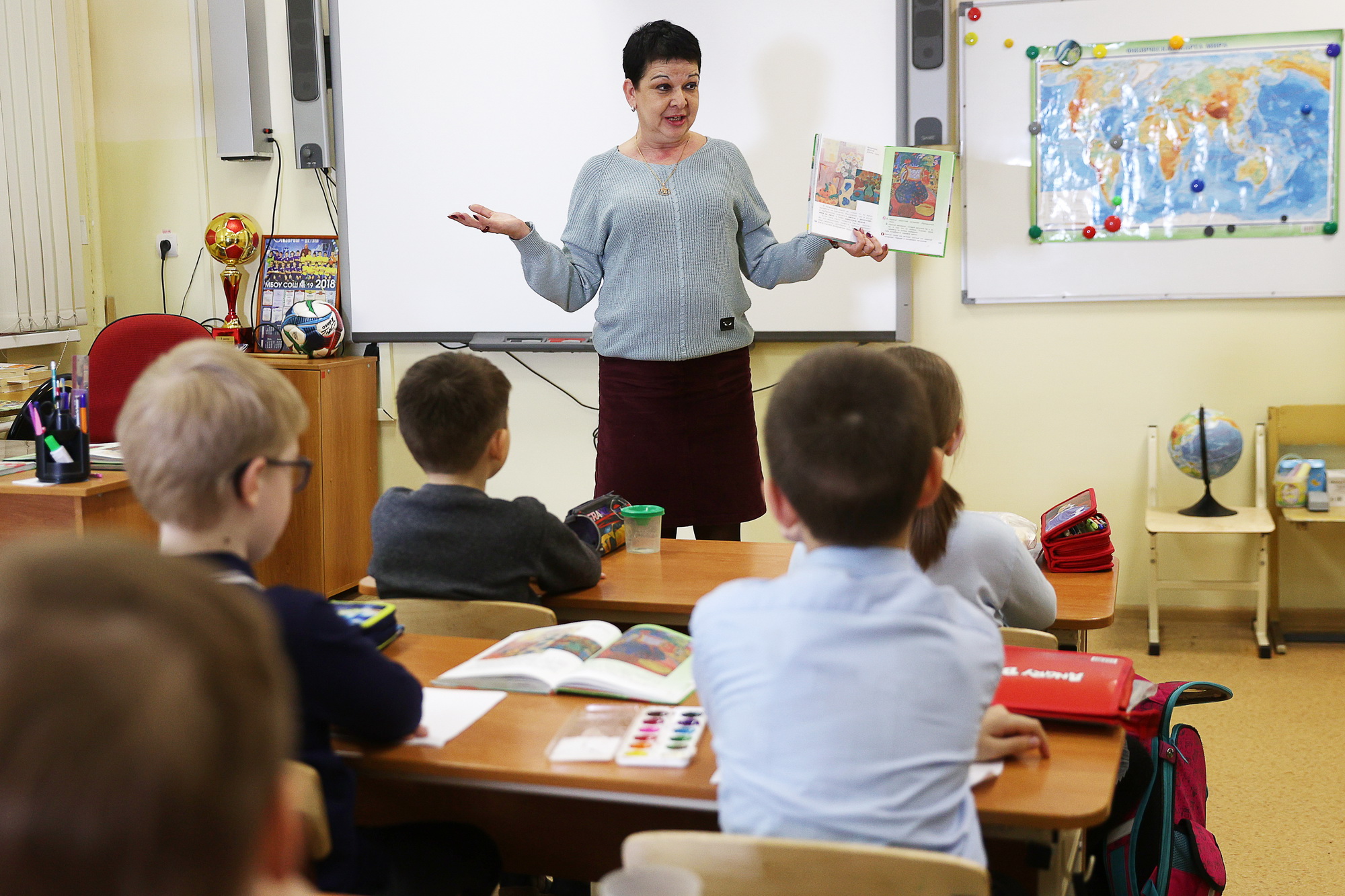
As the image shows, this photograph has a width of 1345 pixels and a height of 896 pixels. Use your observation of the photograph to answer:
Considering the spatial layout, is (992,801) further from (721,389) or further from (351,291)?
(351,291)

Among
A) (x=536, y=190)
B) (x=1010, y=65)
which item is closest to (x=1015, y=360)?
(x=1010, y=65)

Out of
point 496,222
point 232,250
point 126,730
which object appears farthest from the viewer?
point 232,250

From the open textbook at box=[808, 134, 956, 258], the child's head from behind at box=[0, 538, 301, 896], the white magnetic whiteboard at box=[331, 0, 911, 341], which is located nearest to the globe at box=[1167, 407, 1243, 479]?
the white magnetic whiteboard at box=[331, 0, 911, 341]

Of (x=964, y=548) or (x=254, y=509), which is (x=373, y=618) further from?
(x=964, y=548)

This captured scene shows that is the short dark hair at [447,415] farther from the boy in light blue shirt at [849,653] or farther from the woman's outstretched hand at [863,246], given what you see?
the woman's outstretched hand at [863,246]

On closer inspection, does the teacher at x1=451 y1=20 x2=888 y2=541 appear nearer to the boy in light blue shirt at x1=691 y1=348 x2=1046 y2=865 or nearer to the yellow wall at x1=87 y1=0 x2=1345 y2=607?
the yellow wall at x1=87 y1=0 x2=1345 y2=607

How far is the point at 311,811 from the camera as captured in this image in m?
1.08

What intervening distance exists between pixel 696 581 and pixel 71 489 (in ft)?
5.42

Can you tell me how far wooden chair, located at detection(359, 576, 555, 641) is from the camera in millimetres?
1789

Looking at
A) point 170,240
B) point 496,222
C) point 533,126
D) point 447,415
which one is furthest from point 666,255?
point 170,240

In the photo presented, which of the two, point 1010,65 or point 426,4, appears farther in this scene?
point 426,4

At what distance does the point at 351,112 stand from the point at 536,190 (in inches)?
30.6

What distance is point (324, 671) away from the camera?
1.24 meters

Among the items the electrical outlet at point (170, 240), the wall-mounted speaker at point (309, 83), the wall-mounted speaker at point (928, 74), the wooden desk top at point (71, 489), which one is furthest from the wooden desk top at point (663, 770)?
the electrical outlet at point (170, 240)
